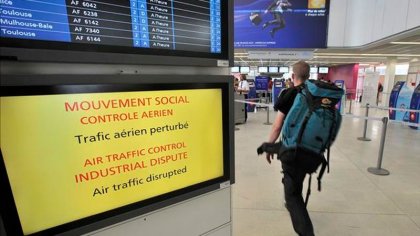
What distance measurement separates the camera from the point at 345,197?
299 cm

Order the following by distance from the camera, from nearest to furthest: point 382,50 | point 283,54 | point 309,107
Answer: point 309,107 < point 283,54 < point 382,50

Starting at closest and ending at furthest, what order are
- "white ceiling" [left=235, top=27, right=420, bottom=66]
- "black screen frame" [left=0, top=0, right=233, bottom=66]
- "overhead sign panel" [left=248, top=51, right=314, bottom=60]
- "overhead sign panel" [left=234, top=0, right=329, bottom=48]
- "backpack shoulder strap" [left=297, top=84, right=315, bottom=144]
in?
"black screen frame" [left=0, top=0, right=233, bottom=66]
"backpack shoulder strap" [left=297, top=84, right=315, bottom=144]
"overhead sign panel" [left=234, top=0, right=329, bottom=48]
"white ceiling" [left=235, top=27, right=420, bottom=66]
"overhead sign panel" [left=248, top=51, right=314, bottom=60]

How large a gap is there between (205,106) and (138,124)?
31 cm

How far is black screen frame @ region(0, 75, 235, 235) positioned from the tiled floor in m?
1.51

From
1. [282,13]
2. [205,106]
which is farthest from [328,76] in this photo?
[205,106]

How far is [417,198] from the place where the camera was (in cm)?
298

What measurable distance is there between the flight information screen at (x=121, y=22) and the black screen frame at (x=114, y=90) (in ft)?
0.41

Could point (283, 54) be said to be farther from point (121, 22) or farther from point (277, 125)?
point (121, 22)

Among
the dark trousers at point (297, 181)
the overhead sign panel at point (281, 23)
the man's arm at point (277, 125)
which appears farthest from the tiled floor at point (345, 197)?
the overhead sign panel at point (281, 23)

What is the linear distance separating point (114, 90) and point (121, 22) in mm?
249

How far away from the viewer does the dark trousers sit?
1.85 m

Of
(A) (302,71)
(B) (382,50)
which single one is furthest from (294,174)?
(B) (382,50)

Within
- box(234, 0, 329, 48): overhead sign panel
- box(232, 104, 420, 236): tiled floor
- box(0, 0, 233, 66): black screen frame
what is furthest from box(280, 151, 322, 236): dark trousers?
box(234, 0, 329, 48): overhead sign panel

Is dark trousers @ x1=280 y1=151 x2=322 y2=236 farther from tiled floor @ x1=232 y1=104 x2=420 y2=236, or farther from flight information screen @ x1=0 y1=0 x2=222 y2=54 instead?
flight information screen @ x1=0 y1=0 x2=222 y2=54
